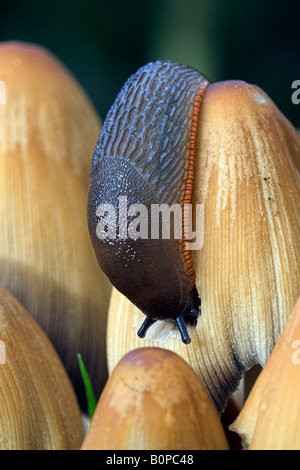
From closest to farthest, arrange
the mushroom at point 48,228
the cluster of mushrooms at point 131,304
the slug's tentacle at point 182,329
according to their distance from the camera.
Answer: the cluster of mushrooms at point 131,304 → the slug's tentacle at point 182,329 → the mushroom at point 48,228

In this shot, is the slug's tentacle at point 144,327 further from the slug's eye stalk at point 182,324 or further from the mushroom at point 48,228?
the mushroom at point 48,228

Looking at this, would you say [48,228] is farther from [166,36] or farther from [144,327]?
[166,36]

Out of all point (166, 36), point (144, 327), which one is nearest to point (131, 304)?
point (144, 327)

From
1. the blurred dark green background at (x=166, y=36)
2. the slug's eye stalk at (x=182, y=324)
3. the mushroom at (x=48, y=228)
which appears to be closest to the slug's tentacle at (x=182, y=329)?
the slug's eye stalk at (x=182, y=324)

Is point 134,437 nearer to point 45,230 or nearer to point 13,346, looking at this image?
point 13,346

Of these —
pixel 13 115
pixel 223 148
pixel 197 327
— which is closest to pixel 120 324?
pixel 197 327

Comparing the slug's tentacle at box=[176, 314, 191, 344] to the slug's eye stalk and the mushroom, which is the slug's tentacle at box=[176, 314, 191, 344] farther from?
the mushroom
